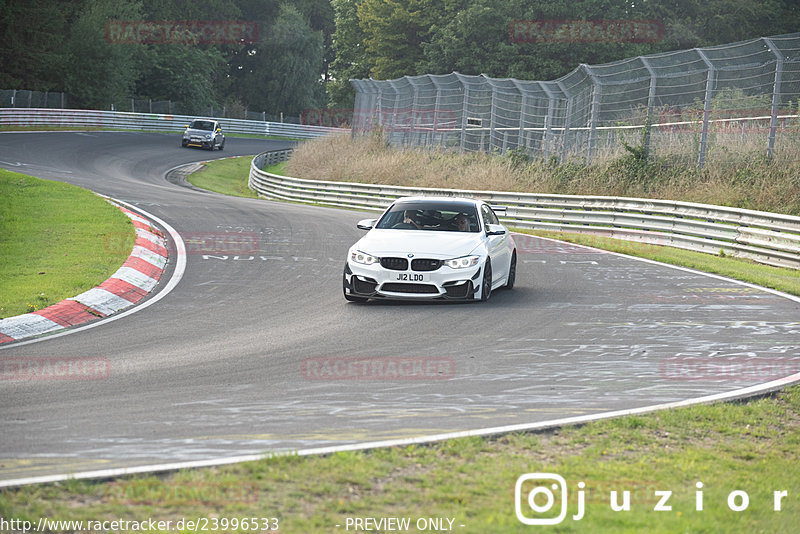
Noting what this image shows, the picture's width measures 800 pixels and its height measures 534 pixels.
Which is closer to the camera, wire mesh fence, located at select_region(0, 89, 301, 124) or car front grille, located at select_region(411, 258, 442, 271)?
car front grille, located at select_region(411, 258, 442, 271)

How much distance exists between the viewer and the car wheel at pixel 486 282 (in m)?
13.0

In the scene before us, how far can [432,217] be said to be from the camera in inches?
554

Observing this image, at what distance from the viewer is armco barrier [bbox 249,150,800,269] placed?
18.2m

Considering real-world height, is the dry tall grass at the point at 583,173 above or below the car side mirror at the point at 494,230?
above

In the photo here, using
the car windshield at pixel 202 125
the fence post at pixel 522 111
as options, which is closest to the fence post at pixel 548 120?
the fence post at pixel 522 111

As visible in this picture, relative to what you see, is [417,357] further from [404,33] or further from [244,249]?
[404,33]

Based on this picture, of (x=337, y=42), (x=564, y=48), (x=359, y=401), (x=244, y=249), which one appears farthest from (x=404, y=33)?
(x=359, y=401)

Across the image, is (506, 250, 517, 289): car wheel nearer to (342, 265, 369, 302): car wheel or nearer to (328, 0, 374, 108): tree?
(342, 265, 369, 302): car wheel

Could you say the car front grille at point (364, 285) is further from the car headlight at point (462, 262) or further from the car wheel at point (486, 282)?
the car wheel at point (486, 282)

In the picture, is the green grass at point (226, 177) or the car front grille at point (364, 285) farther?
the green grass at point (226, 177)

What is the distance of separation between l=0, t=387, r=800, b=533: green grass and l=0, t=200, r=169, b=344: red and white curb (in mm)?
5563

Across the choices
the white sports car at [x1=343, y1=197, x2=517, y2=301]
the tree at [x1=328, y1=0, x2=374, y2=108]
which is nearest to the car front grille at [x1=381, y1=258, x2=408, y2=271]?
the white sports car at [x1=343, y1=197, x2=517, y2=301]

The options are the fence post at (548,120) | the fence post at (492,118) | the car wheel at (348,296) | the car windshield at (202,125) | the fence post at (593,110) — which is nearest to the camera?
the car wheel at (348,296)

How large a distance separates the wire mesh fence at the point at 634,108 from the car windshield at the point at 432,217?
10185 millimetres
